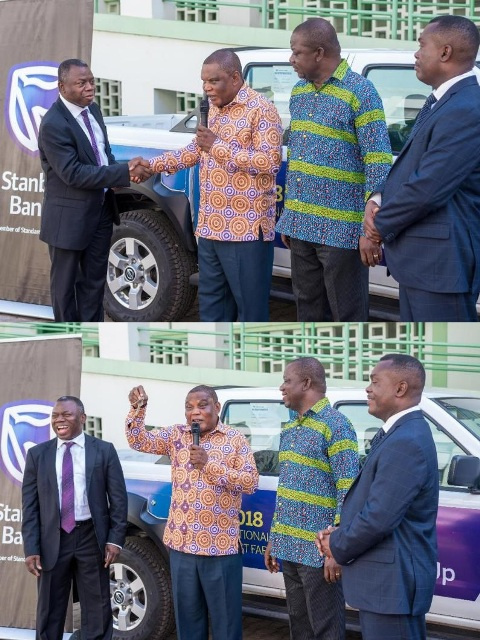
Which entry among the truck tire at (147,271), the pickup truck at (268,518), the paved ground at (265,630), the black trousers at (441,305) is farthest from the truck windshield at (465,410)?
Answer: the truck tire at (147,271)

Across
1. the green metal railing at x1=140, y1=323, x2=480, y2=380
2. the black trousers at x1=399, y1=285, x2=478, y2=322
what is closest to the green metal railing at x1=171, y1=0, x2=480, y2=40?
the green metal railing at x1=140, y1=323, x2=480, y2=380

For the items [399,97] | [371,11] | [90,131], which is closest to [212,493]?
[90,131]

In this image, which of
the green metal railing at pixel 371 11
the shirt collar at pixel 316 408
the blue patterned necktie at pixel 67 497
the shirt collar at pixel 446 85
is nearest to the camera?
the shirt collar at pixel 446 85

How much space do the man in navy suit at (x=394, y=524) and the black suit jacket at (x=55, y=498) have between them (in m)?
2.06

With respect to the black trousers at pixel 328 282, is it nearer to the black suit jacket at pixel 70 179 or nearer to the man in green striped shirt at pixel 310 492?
the man in green striped shirt at pixel 310 492

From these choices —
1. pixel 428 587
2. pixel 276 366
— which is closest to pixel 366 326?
pixel 276 366

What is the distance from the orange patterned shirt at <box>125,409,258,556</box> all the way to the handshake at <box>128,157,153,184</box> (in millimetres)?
1627

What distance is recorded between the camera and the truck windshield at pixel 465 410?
7219 millimetres

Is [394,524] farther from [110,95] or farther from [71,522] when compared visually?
[110,95]

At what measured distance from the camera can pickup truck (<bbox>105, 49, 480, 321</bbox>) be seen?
27.9 ft

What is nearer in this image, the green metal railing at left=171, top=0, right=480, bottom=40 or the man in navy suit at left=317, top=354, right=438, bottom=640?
the man in navy suit at left=317, top=354, right=438, bottom=640

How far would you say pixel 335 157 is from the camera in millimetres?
6906

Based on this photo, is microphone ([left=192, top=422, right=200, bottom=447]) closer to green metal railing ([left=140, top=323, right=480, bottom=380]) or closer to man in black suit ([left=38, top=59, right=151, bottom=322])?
man in black suit ([left=38, top=59, right=151, bottom=322])

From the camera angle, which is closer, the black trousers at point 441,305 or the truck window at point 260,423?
the black trousers at point 441,305
